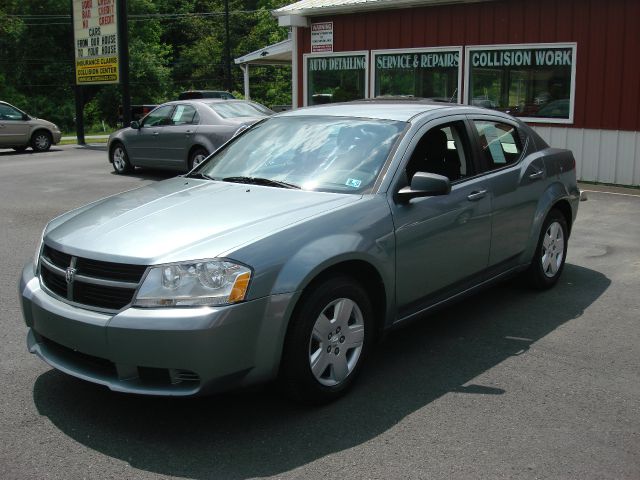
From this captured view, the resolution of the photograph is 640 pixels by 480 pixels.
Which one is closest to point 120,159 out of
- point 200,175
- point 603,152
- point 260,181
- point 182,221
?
point 603,152

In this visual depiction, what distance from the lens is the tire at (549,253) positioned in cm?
616

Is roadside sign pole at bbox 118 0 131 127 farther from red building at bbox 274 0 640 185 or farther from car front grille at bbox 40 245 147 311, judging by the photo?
car front grille at bbox 40 245 147 311

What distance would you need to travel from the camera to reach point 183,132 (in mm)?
13883

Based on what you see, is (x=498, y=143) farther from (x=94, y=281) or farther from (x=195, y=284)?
(x=94, y=281)

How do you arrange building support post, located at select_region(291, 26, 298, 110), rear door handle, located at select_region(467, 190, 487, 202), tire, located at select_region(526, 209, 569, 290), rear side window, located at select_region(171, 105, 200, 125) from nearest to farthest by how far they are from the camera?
rear door handle, located at select_region(467, 190, 487, 202), tire, located at select_region(526, 209, 569, 290), rear side window, located at select_region(171, 105, 200, 125), building support post, located at select_region(291, 26, 298, 110)

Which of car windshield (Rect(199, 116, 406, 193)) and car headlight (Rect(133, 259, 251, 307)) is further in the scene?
car windshield (Rect(199, 116, 406, 193))

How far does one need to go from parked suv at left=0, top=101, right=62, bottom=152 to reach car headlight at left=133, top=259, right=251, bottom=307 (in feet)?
62.2

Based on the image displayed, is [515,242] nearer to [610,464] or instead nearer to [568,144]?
[610,464]

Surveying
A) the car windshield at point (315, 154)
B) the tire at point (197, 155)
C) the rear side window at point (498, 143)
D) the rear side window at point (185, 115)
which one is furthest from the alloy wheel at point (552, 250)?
the rear side window at point (185, 115)

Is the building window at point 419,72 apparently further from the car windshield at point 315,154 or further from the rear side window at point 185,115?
the car windshield at point 315,154

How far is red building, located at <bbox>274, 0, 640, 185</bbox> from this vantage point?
1262cm

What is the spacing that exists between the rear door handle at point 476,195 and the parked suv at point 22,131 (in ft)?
60.1

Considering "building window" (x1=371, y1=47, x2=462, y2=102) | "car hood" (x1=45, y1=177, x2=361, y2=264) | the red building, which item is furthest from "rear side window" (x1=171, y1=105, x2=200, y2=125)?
"car hood" (x1=45, y1=177, x2=361, y2=264)

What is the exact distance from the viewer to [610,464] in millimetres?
3451
